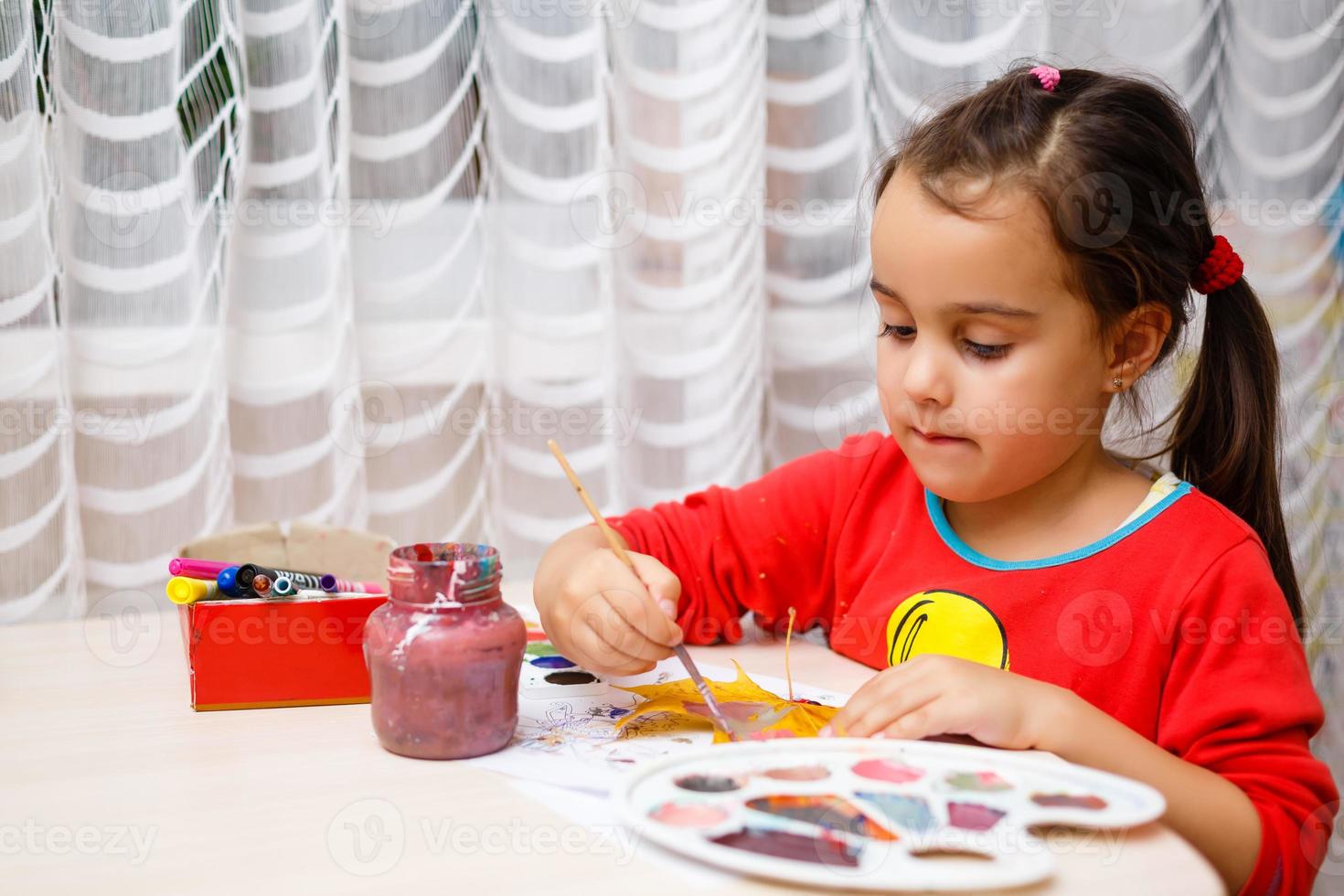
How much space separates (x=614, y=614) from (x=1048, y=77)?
463mm

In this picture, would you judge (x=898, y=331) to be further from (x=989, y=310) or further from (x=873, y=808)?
(x=873, y=808)

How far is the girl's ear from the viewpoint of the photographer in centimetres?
83

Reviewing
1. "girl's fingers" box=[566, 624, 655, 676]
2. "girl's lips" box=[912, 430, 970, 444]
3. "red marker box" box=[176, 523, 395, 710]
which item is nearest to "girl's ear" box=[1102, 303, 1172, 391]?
"girl's lips" box=[912, 430, 970, 444]

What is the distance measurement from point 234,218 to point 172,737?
605 mm

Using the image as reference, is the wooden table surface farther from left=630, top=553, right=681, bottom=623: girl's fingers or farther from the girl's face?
the girl's face

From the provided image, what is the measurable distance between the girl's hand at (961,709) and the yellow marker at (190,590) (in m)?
0.37

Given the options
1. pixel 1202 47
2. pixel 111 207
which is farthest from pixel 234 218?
pixel 1202 47

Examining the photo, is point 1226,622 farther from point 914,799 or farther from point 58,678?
point 58,678

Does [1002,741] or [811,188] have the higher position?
[811,188]

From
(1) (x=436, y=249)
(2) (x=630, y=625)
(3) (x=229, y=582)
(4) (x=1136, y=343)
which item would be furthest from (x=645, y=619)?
(1) (x=436, y=249)

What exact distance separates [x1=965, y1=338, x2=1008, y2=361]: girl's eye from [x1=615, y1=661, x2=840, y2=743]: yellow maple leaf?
0.24m

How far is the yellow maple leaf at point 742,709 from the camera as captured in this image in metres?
0.69

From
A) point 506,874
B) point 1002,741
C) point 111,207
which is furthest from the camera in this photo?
point 111,207

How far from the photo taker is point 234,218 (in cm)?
114
